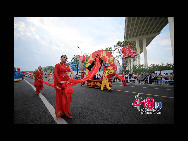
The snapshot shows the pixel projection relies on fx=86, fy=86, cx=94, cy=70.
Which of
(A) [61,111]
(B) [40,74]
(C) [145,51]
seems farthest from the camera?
(C) [145,51]

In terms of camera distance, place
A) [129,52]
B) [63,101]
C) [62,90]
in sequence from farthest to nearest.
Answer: [129,52] → [62,90] → [63,101]

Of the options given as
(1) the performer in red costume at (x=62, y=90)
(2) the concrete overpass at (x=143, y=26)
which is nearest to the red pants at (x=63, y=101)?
(1) the performer in red costume at (x=62, y=90)

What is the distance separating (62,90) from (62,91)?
0.03 metres

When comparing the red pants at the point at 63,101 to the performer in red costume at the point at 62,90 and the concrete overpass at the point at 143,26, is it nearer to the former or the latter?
the performer in red costume at the point at 62,90

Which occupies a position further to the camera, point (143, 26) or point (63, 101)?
point (143, 26)

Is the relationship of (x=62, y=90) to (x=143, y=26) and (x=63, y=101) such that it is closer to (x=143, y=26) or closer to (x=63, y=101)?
(x=63, y=101)

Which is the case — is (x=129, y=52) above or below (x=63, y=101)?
above

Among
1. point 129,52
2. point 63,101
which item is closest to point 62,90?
point 63,101

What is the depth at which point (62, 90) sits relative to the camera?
249 cm
